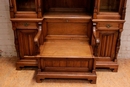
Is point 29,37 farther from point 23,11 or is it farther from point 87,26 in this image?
point 87,26

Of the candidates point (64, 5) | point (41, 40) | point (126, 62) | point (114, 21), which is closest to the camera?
point (114, 21)

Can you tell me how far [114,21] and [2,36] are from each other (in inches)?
77.3

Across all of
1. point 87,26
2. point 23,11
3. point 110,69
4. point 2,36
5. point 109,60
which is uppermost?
point 23,11

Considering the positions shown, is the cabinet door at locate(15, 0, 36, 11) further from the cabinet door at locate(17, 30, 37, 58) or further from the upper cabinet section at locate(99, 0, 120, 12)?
the upper cabinet section at locate(99, 0, 120, 12)

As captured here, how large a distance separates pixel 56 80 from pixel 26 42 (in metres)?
0.75

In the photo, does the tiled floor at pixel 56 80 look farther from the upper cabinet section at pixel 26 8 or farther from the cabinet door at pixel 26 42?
the upper cabinet section at pixel 26 8

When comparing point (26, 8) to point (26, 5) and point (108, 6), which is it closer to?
point (26, 5)

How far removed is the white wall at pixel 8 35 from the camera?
2.68 m

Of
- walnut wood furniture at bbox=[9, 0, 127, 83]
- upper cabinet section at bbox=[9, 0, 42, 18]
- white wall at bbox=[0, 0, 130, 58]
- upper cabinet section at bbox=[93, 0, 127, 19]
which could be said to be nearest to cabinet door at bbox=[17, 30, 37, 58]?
walnut wood furniture at bbox=[9, 0, 127, 83]

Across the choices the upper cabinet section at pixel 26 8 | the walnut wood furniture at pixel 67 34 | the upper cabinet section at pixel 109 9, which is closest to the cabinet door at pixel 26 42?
the walnut wood furniture at pixel 67 34

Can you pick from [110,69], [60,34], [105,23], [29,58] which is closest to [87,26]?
[105,23]

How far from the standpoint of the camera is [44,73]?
2297mm

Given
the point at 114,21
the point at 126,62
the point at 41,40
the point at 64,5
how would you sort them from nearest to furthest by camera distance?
the point at 114,21
the point at 41,40
the point at 64,5
the point at 126,62

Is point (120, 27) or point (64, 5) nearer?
point (120, 27)
